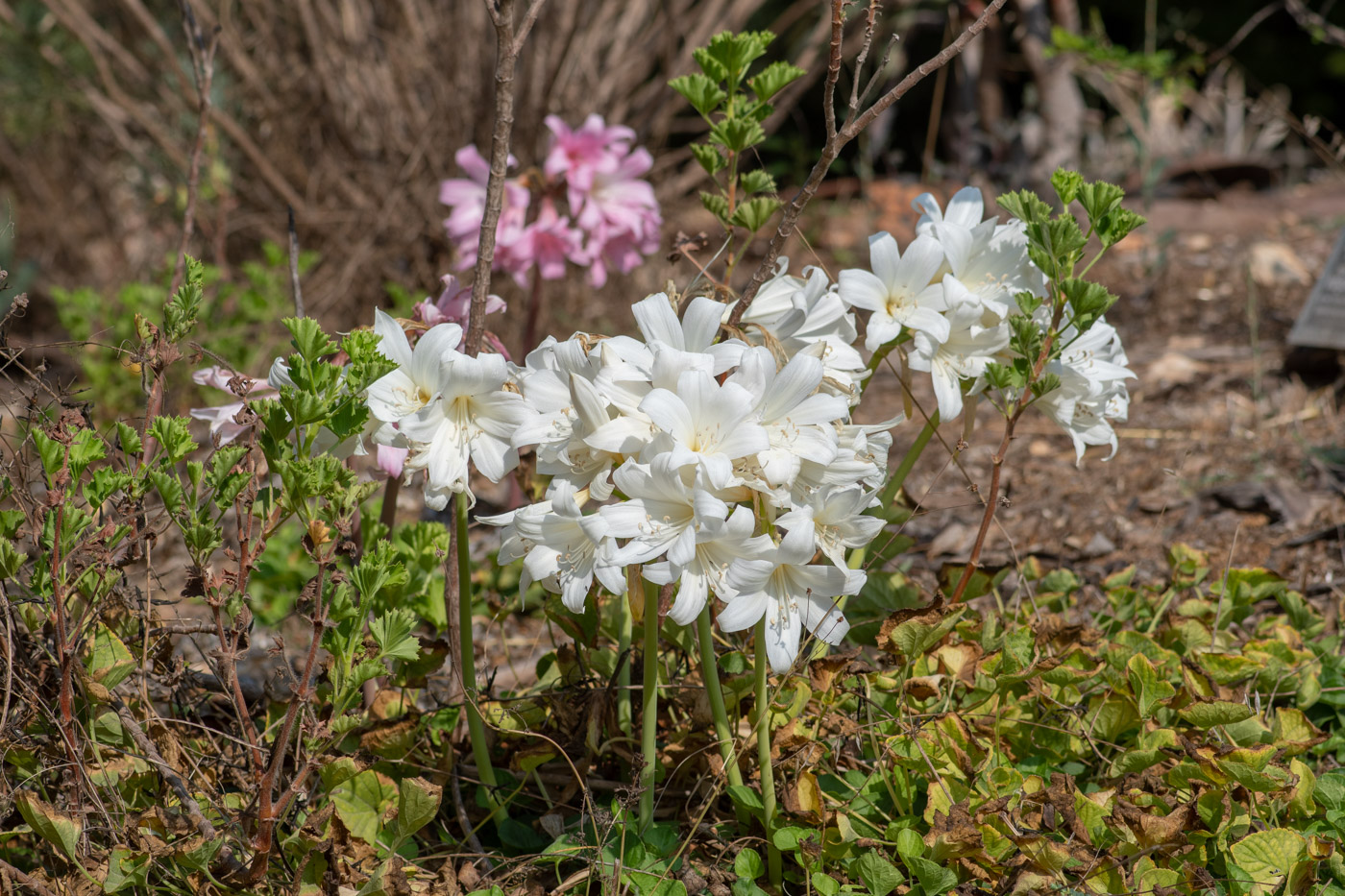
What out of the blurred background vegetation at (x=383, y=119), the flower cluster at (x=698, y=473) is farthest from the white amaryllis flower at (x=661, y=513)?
the blurred background vegetation at (x=383, y=119)

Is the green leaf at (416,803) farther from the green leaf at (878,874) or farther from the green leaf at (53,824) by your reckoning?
the green leaf at (878,874)

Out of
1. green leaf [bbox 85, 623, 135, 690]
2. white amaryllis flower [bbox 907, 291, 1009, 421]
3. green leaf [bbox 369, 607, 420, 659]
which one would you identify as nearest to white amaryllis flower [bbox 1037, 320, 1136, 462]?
white amaryllis flower [bbox 907, 291, 1009, 421]

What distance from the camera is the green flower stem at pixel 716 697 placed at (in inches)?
57.2

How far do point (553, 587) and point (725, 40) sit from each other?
2.88 ft

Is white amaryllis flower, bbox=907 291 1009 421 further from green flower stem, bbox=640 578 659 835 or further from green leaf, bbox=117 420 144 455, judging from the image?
green leaf, bbox=117 420 144 455

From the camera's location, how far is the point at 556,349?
4.47 feet

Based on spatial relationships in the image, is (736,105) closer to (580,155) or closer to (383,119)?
(580,155)

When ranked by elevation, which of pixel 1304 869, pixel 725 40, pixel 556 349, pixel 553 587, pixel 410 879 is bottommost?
pixel 1304 869

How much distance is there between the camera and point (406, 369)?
1.45 metres

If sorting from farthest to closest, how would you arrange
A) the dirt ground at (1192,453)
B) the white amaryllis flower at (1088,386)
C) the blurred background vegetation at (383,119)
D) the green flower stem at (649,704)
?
the blurred background vegetation at (383,119)
the dirt ground at (1192,453)
the white amaryllis flower at (1088,386)
the green flower stem at (649,704)

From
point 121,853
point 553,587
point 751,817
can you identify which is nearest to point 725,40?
point 553,587

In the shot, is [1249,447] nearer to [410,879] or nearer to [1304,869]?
[1304,869]

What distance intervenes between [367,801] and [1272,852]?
1.30m

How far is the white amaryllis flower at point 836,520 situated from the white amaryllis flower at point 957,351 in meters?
0.31
